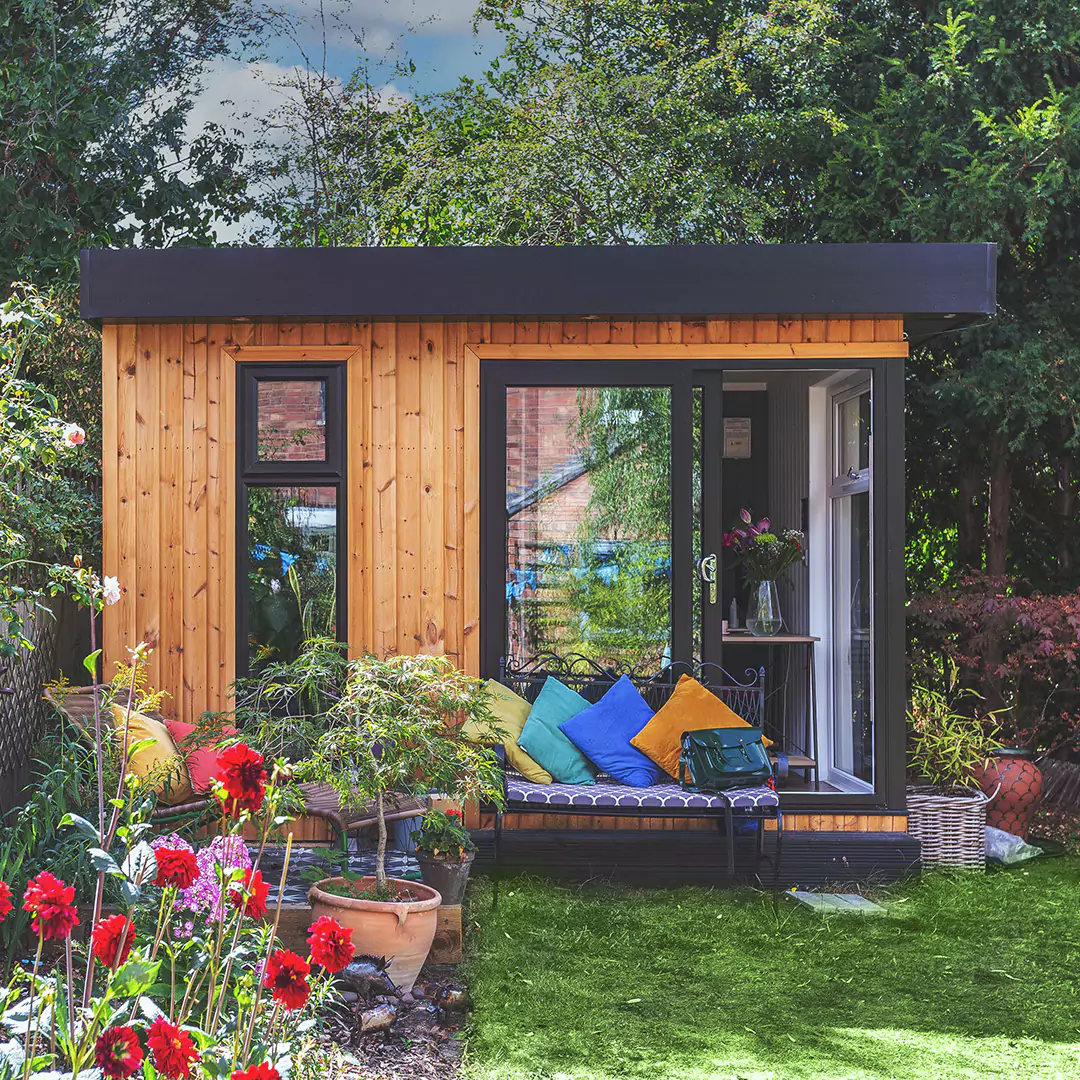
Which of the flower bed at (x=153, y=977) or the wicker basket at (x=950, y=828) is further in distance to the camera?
the wicker basket at (x=950, y=828)

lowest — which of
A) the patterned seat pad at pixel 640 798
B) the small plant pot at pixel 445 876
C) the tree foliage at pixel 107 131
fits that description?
the small plant pot at pixel 445 876

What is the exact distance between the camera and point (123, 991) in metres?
2.01

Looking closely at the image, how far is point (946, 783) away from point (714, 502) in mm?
2131

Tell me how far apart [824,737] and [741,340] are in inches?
90.4

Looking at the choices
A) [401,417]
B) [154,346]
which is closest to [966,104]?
[401,417]

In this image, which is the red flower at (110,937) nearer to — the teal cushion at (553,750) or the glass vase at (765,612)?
the teal cushion at (553,750)

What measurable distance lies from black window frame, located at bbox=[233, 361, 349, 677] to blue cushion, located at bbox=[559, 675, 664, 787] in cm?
128

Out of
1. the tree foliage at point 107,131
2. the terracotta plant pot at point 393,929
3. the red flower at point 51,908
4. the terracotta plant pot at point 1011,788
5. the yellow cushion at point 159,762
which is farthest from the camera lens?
the tree foliage at point 107,131

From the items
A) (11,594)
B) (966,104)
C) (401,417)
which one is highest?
(966,104)

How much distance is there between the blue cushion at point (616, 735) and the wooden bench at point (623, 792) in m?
0.08

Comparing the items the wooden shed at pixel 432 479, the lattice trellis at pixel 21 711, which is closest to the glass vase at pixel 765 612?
the wooden shed at pixel 432 479

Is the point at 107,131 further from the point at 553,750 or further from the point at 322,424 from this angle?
the point at 553,750

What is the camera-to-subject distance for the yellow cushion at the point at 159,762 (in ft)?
16.0

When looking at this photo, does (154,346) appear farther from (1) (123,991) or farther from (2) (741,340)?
(1) (123,991)
